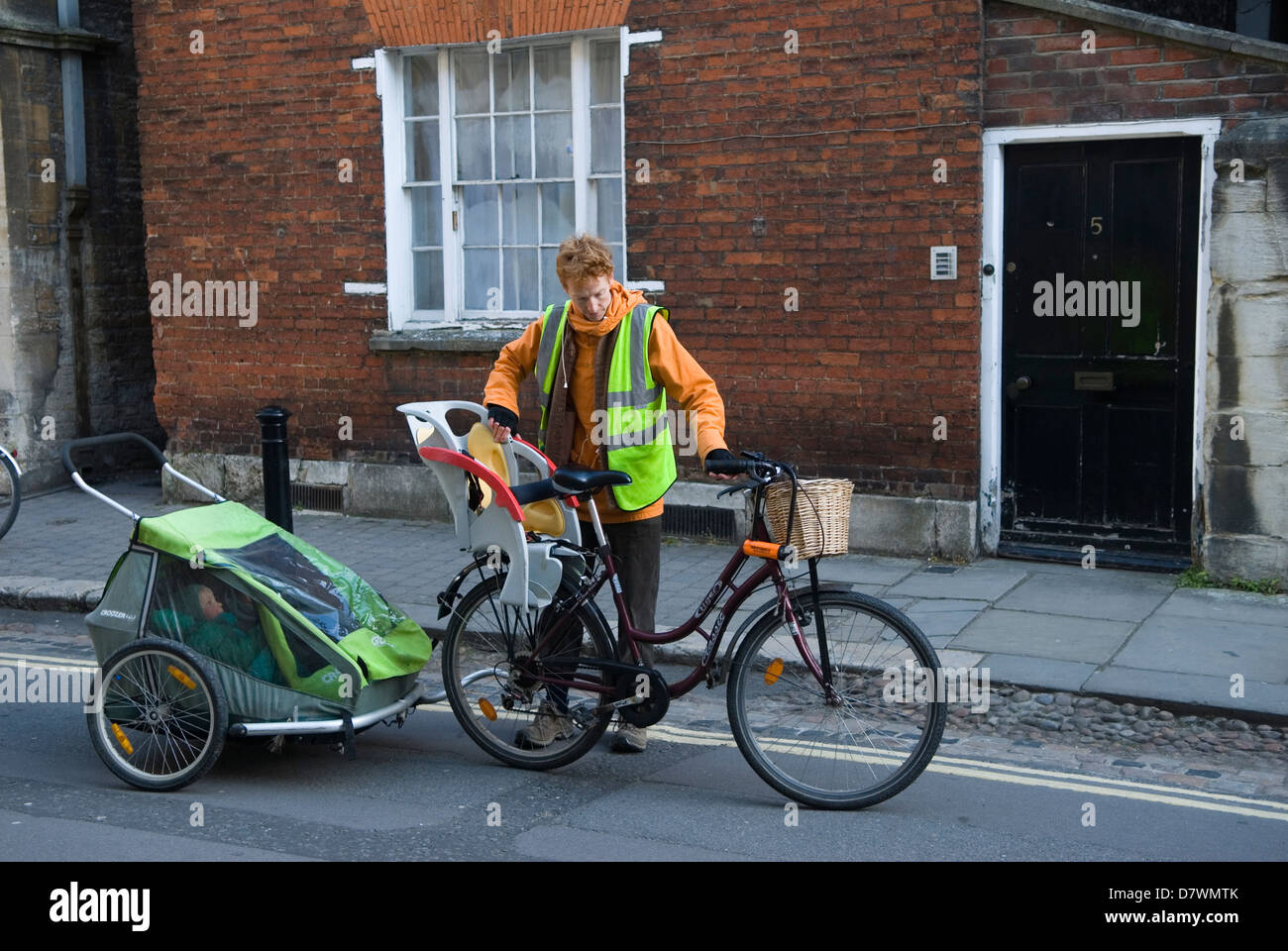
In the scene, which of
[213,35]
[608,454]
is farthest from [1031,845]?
[213,35]

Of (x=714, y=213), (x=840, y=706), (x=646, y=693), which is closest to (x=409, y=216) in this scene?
(x=714, y=213)

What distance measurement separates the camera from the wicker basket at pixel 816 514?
197 inches

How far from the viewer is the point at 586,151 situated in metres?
10.2

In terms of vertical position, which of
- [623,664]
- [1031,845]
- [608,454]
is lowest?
[1031,845]

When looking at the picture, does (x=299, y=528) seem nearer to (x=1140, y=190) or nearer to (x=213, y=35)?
(x=213, y=35)

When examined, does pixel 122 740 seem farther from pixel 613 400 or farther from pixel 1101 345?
pixel 1101 345

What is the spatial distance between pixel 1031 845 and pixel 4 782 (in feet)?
12.3

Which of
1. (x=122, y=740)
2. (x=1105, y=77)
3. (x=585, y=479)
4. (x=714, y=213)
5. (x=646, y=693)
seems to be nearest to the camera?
(x=585, y=479)

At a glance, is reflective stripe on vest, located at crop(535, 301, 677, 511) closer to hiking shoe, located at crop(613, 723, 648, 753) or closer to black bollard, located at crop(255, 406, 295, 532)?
hiking shoe, located at crop(613, 723, 648, 753)

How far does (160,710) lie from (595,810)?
1677 millimetres

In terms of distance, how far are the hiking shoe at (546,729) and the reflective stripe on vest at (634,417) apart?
836mm

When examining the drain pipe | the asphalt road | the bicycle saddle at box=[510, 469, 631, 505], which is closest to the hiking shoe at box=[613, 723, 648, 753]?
the asphalt road

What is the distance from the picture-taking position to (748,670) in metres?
5.25

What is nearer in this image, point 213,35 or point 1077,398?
point 1077,398
